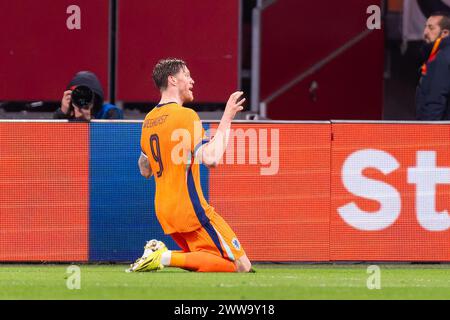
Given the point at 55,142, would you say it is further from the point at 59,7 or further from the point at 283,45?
the point at 283,45

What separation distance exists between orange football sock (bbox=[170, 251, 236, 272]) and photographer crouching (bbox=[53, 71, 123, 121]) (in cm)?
244

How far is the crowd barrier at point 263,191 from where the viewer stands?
12094 mm

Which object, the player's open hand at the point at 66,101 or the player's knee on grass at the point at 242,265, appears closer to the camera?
the player's knee on grass at the point at 242,265

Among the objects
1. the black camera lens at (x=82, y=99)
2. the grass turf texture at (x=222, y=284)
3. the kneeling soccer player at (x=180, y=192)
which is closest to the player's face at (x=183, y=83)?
the kneeling soccer player at (x=180, y=192)

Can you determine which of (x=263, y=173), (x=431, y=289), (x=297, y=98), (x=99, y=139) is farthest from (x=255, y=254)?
(x=297, y=98)

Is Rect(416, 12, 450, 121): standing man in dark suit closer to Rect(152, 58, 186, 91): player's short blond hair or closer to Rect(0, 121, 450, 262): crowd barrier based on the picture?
Rect(0, 121, 450, 262): crowd barrier

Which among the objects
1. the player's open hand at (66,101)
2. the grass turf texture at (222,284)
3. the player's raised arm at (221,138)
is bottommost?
the grass turf texture at (222,284)

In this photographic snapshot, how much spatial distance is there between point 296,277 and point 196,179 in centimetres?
103

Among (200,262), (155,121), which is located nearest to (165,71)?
(155,121)

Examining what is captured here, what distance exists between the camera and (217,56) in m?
15.2

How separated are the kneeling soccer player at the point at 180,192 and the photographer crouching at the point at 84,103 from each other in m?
1.88

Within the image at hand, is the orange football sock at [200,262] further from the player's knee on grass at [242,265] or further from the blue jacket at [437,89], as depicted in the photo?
the blue jacket at [437,89]

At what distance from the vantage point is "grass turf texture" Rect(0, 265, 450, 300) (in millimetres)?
8766

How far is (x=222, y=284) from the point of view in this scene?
941 centimetres
